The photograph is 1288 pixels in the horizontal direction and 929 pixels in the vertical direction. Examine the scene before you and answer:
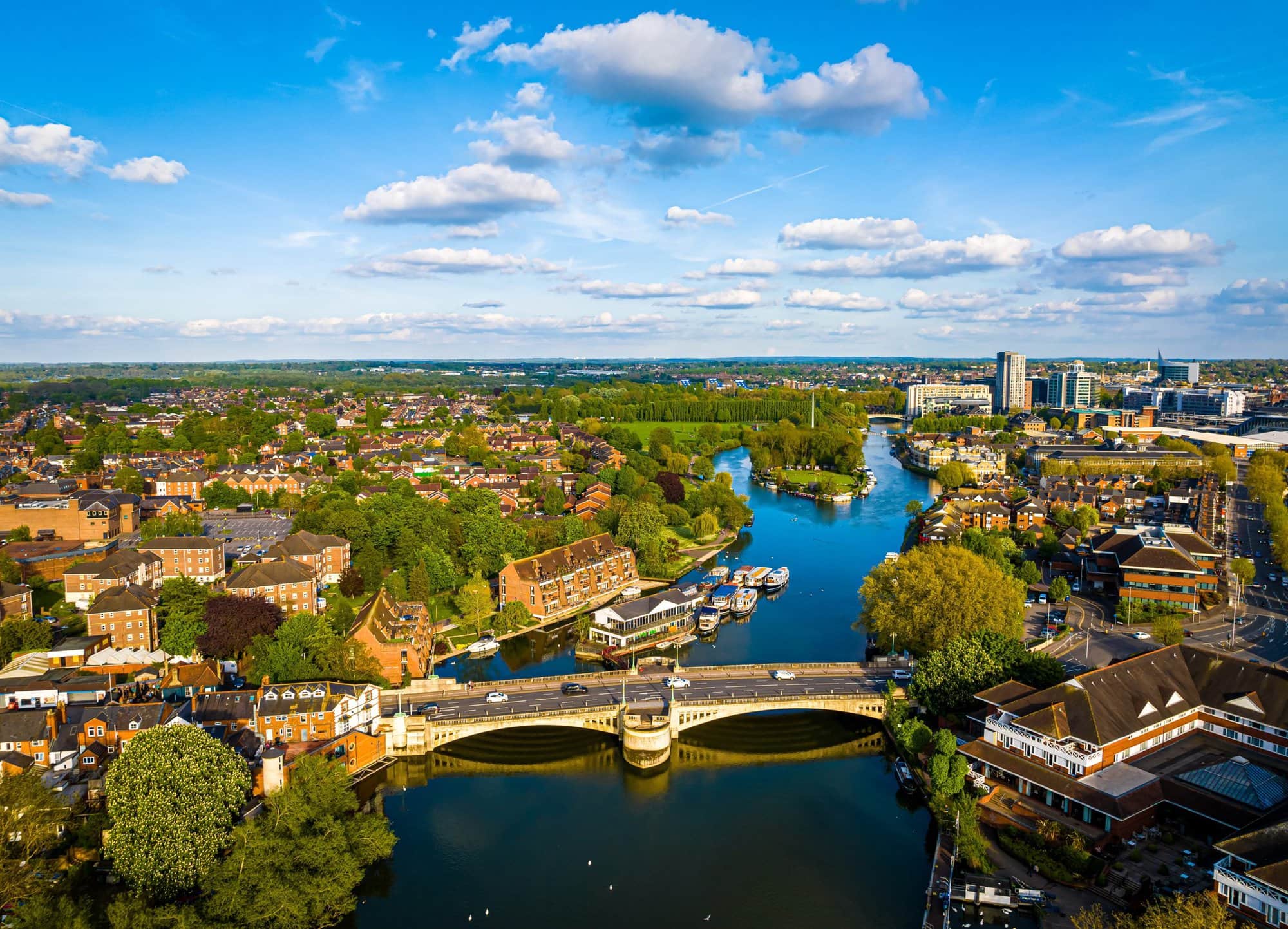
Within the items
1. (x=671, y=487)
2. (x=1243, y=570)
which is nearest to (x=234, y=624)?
(x=671, y=487)

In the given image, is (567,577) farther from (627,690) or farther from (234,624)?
(234,624)

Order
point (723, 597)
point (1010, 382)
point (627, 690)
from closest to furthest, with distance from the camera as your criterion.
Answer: point (627, 690)
point (723, 597)
point (1010, 382)

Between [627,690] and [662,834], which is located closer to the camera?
[662,834]

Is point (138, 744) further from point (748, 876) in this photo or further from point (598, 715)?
point (748, 876)

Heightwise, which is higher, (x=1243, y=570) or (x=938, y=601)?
(x=938, y=601)

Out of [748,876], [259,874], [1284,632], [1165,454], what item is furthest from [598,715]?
[1165,454]

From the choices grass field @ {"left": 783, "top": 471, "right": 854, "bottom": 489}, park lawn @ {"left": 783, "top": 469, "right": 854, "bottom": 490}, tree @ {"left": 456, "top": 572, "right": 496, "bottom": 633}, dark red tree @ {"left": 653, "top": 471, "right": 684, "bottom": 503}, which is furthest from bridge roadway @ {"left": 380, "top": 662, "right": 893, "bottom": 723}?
grass field @ {"left": 783, "top": 471, "right": 854, "bottom": 489}
